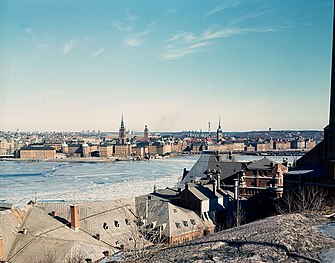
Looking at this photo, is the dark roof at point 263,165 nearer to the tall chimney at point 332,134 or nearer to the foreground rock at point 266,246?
the tall chimney at point 332,134

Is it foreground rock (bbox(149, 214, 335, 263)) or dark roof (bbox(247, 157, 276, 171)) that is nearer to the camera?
foreground rock (bbox(149, 214, 335, 263))

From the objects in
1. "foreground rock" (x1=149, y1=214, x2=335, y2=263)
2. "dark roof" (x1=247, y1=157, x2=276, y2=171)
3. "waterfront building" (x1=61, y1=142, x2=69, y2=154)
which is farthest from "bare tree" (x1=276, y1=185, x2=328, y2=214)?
"waterfront building" (x1=61, y1=142, x2=69, y2=154)

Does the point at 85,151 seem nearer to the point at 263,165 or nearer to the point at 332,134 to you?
the point at 263,165

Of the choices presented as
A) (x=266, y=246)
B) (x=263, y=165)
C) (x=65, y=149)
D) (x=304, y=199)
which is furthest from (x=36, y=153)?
(x=266, y=246)

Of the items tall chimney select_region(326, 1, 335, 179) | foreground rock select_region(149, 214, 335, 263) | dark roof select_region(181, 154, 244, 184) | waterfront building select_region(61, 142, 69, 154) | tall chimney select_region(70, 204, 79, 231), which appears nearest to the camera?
foreground rock select_region(149, 214, 335, 263)

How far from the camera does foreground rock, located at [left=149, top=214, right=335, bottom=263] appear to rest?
412 inches

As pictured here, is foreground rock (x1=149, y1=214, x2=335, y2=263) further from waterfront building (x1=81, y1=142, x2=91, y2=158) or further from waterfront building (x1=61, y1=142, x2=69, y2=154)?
waterfront building (x1=61, y1=142, x2=69, y2=154)

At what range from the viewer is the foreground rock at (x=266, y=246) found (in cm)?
1045

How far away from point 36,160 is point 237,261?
155m

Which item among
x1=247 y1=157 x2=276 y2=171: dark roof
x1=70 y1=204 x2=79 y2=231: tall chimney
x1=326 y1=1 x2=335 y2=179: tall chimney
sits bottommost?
x1=70 y1=204 x2=79 y2=231: tall chimney

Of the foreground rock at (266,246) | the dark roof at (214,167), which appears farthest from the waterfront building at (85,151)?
the foreground rock at (266,246)

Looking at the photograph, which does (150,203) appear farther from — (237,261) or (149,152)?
(149,152)

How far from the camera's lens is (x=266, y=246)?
11195 mm

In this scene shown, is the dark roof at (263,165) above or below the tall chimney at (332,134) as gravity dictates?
below
